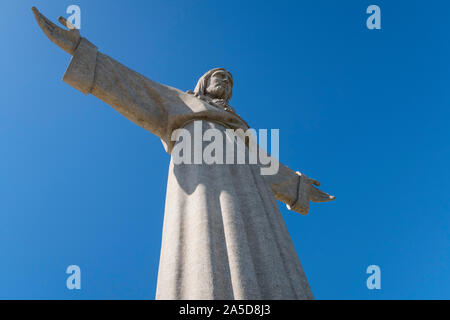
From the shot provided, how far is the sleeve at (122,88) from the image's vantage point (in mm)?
5922

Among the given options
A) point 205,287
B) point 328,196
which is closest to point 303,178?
point 328,196

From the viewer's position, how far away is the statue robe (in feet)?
13.5

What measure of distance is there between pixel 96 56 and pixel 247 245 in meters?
3.30

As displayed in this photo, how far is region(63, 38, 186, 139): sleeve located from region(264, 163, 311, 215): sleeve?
183 cm

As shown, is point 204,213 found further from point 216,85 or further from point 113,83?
point 216,85

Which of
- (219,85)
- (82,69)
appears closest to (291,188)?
(219,85)

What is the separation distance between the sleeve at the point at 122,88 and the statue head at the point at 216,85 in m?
0.85

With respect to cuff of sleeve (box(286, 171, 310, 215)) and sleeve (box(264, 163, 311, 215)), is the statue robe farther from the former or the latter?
cuff of sleeve (box(286, 171, 310, 215))

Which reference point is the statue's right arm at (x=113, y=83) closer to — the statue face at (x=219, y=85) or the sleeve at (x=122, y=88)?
the sleeve at (x=122, y=88)

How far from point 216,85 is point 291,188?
6.46ft

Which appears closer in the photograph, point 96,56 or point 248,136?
point 96,56

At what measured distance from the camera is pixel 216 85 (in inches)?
301
